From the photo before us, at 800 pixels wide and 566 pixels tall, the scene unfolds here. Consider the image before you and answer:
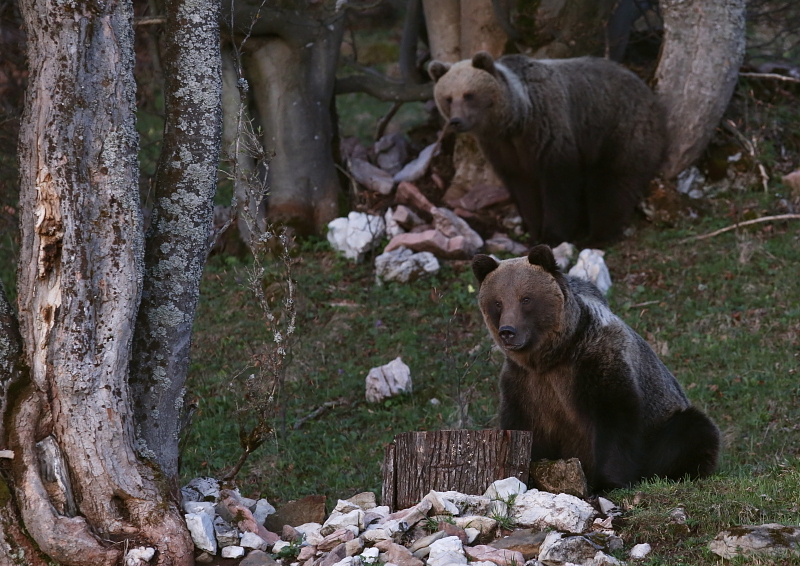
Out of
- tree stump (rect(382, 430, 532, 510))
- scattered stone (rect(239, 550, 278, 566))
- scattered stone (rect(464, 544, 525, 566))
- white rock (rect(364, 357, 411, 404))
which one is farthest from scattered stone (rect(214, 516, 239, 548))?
white rock (rect(364, 357, 411, 404))

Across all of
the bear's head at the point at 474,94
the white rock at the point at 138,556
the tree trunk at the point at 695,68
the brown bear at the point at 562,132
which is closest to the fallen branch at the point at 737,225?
the brown bear at the point at 562,132

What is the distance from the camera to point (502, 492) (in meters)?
4.60

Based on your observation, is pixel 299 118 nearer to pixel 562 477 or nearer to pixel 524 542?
pixel 562 477

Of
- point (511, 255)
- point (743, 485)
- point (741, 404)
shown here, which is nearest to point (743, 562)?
point (743, 485)

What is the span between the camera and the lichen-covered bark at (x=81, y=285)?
4.15 meters

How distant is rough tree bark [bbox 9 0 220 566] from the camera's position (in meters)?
4.15

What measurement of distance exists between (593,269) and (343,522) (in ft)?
17.8

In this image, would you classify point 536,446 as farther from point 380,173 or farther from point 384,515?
point 380,173

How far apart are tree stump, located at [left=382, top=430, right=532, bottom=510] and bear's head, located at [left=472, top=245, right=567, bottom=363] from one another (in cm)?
62

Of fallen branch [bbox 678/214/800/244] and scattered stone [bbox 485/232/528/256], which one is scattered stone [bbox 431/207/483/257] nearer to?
scattered stone [bbox 485/232/528/256]

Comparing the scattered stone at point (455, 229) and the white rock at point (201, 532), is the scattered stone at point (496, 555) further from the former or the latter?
the scattered stone at point (455, 229)

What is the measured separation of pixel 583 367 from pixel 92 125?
2829 mm

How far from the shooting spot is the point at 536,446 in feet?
18.2

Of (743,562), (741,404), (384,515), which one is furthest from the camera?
(741,404)
